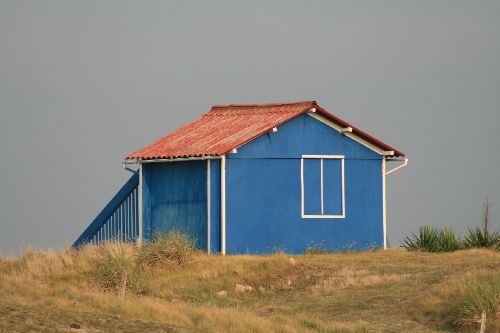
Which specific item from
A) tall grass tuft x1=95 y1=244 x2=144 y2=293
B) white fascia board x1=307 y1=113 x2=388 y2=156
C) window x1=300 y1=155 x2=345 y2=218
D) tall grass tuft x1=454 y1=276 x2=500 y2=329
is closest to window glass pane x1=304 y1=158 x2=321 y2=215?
window x1=300 y1=155 x2=345 y2=218

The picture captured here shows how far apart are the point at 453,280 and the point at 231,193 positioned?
26.0ft

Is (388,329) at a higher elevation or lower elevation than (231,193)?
lower

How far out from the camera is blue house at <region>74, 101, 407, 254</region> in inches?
1209

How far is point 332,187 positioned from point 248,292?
258 inches

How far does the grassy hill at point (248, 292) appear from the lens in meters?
20.8

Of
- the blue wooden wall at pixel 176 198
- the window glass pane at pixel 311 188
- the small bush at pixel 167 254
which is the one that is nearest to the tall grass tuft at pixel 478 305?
the small bush at pixel 167 254

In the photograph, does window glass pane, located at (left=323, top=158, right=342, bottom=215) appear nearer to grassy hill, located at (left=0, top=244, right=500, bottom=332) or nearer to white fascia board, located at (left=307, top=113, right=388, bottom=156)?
white fascia board, located at (left=307, top=113, right=388, bottom=156)

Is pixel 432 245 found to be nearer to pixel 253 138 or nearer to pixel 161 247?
pixel 253 138

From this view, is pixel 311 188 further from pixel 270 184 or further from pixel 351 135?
pixel 351 135

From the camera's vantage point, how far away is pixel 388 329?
21750 millimetres

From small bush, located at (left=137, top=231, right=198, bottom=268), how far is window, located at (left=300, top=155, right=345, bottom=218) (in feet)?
14.5

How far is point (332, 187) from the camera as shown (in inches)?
1266

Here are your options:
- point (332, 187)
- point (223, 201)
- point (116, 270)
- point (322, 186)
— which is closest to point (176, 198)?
point (223, 201)

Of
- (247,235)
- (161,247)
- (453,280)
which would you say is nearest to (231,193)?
(247,235)
